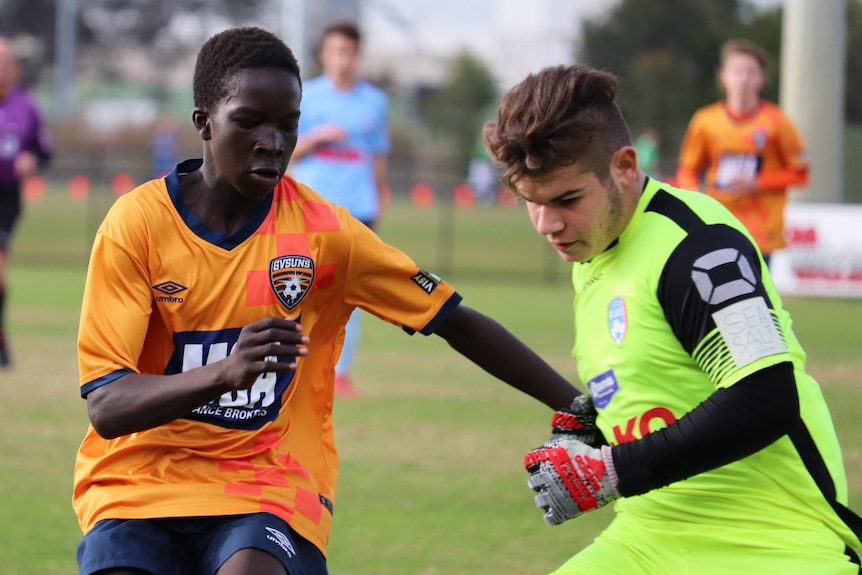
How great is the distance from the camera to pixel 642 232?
3025 millimetres

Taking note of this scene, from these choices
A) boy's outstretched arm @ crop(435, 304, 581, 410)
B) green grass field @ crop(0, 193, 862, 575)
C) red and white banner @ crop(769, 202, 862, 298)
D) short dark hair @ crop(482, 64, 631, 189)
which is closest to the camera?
short dark hair @ crop(482, 64, 631, 189)

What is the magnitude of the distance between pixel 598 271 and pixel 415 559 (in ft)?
7.30

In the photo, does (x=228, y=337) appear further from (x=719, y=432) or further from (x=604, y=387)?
(x=719, y=432)

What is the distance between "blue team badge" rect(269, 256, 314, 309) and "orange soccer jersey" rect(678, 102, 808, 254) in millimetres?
6196

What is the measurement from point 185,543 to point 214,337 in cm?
55

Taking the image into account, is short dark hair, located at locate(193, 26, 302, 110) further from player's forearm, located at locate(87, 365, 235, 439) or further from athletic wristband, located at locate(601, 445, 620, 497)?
athletic wristband, located at locate(601, 445, 620, 497)

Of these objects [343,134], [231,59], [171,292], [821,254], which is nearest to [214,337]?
[171,292]

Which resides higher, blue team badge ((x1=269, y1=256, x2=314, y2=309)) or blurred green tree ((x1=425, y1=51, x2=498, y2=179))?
blurred green tree ((x1=425, y1=51, x2=498, y2=179))

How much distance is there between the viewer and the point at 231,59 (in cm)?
320

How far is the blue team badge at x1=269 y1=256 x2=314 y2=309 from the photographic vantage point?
10.8ft

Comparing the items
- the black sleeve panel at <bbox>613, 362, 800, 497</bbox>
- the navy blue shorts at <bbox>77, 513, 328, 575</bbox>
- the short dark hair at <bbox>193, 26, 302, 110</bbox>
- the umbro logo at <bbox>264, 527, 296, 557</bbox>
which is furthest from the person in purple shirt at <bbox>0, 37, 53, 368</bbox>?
the black sleeve panel at <bbox>613, 362, 800, 497</bbox>

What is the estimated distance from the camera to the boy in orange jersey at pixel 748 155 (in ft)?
29.6

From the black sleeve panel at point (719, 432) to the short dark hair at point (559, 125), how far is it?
0.66 meters

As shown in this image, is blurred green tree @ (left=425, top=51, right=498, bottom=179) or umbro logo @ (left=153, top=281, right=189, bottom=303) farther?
blurred green tree @ (left=425, top=51, right=498, bottom=179)
